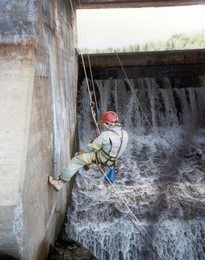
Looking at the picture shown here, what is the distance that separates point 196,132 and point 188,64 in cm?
256

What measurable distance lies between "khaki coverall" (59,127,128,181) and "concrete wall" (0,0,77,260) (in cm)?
32

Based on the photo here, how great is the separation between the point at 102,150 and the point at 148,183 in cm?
297

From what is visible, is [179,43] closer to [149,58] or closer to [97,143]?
[149,58]

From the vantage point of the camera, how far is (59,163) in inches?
200

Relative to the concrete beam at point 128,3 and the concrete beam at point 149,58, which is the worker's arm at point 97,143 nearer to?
the concrete beam at point 128,3

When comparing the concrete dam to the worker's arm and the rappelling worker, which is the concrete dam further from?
the worker's arm

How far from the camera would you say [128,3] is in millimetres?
9508

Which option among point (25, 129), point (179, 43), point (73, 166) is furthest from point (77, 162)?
point (179, 43)

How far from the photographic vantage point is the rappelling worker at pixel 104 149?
4.36 meters

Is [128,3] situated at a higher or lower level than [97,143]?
Answer: higher

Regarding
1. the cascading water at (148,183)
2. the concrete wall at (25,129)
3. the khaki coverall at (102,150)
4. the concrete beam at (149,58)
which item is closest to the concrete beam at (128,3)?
the concrete beam at (149,58)

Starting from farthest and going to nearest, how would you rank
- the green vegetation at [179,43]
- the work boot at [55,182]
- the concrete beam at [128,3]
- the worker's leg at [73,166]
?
the green vegetation at [179,43]
the concrete beam at [128,3]
the worker's leg at [73,166]
the work boot at [55,182]

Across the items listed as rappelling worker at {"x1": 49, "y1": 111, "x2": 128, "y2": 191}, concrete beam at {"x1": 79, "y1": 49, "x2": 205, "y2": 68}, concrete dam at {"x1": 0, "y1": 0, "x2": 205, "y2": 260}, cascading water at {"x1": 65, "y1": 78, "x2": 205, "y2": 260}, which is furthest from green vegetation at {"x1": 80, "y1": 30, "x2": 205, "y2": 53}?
rappelling worker at {"x1": 49, "y1": 111, "x2": 128, "y2": 191}

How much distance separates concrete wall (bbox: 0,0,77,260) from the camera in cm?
309
